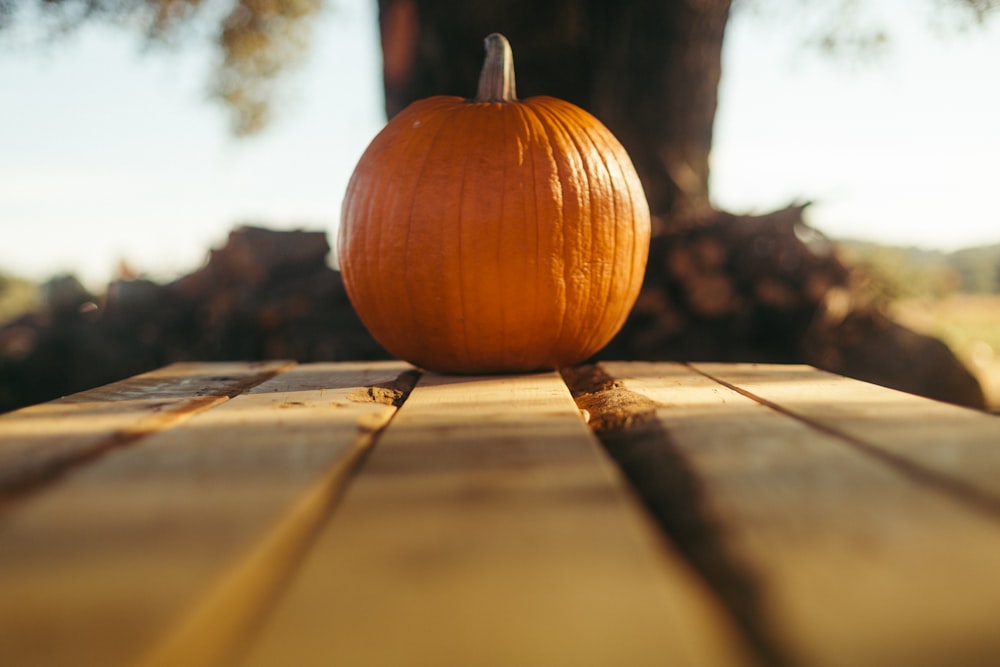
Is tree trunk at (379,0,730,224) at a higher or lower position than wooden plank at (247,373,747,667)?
higher

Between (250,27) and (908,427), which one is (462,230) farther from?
Answer: (250,27)

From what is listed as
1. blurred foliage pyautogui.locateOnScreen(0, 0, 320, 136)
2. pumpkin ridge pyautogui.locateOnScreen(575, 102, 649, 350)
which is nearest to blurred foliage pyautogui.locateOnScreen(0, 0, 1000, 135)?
blurred foliage pyautogui.locateOnScreen(0, 0, 320, 136)

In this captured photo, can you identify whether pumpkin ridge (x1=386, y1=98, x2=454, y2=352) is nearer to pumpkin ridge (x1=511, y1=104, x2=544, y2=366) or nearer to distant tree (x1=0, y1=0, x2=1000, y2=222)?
pumpkin ridge (x1=511, y1=104, x2=544, y2=366)

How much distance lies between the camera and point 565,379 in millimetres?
1786

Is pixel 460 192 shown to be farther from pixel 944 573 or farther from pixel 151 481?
pixel 944 573

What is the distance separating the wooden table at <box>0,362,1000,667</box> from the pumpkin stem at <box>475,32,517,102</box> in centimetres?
105

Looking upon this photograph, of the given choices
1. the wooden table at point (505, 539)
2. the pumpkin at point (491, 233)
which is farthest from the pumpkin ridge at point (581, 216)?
the wooden table at point (505, 539)

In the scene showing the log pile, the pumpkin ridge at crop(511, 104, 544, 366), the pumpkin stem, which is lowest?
the log pile

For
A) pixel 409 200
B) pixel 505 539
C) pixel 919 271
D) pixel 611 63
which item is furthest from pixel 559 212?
pixel 919 271

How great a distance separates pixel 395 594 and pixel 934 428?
0.86 metres

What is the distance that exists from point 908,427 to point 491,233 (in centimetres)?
93

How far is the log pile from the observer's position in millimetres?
3137

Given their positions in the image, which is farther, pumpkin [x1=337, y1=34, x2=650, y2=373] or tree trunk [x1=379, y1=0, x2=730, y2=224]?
tree trunk [x1=379, y1=0, x2=730, y2=224]

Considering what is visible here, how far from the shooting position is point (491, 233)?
1.66m
